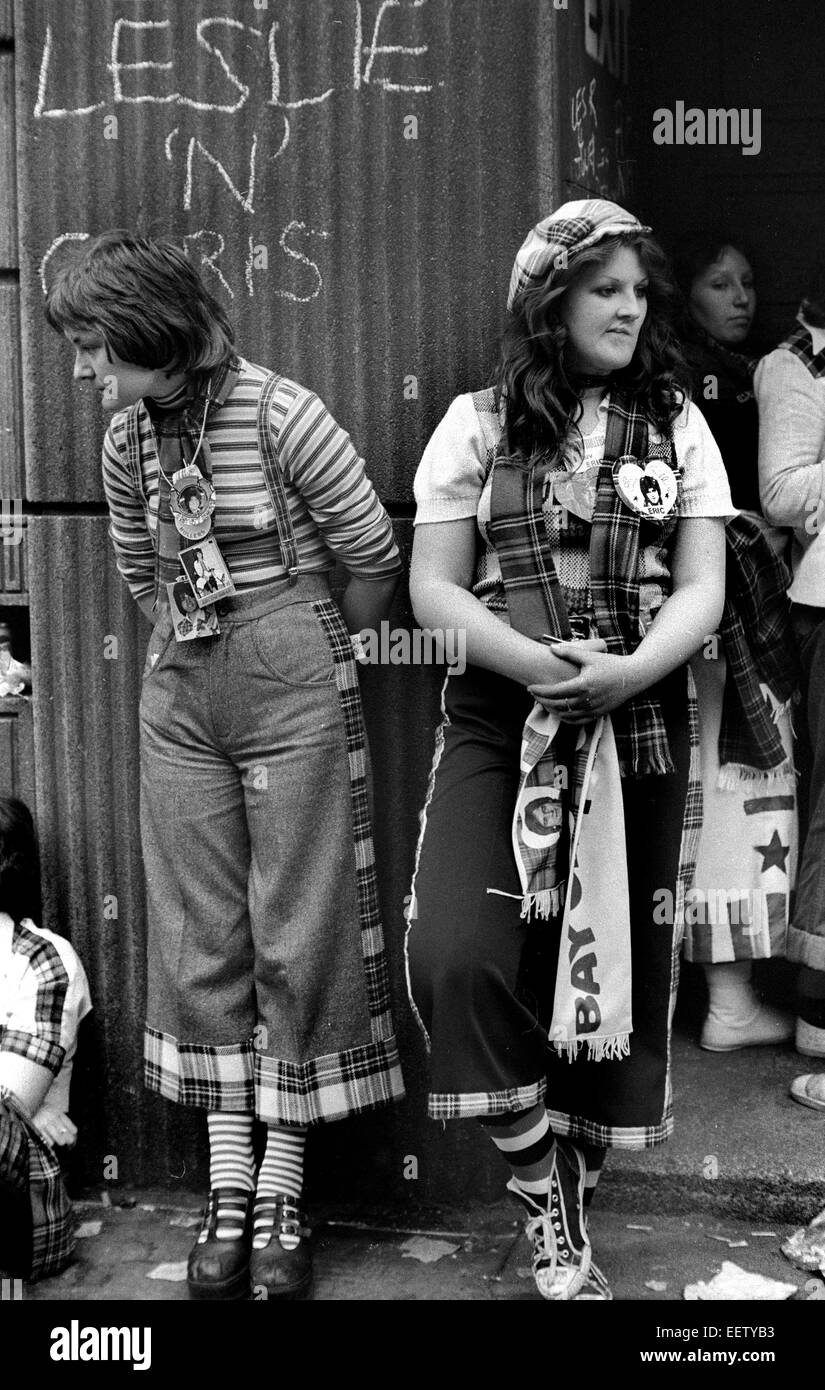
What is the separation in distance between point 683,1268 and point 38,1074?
139cm

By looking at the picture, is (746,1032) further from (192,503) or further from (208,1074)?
(192,503)

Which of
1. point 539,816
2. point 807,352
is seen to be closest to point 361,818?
point 539,816

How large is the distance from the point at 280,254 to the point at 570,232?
741 millimetres

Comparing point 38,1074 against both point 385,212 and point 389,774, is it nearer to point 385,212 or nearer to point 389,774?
point 389,774

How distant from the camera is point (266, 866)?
3000mm

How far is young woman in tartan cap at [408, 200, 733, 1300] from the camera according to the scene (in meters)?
2.68

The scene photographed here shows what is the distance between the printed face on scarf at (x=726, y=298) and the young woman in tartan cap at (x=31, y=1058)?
6.71 ft

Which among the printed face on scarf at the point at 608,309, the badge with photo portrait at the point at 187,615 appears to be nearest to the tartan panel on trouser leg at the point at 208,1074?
the badge with photo portrait at the point at 187,615

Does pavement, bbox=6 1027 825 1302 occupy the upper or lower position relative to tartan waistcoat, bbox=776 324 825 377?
lower

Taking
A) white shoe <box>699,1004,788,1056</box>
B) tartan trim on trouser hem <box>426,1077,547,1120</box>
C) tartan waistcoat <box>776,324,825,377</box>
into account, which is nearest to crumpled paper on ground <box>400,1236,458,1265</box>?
tartan trim on trouser hem <box>426,1077,547,1120</box>

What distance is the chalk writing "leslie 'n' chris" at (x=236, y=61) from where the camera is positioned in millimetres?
3125

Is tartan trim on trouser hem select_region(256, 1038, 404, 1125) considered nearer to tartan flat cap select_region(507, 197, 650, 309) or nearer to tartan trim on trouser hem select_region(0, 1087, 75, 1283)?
tartan trim on trouser hem select_region(0, 1087, 75, 1283)
